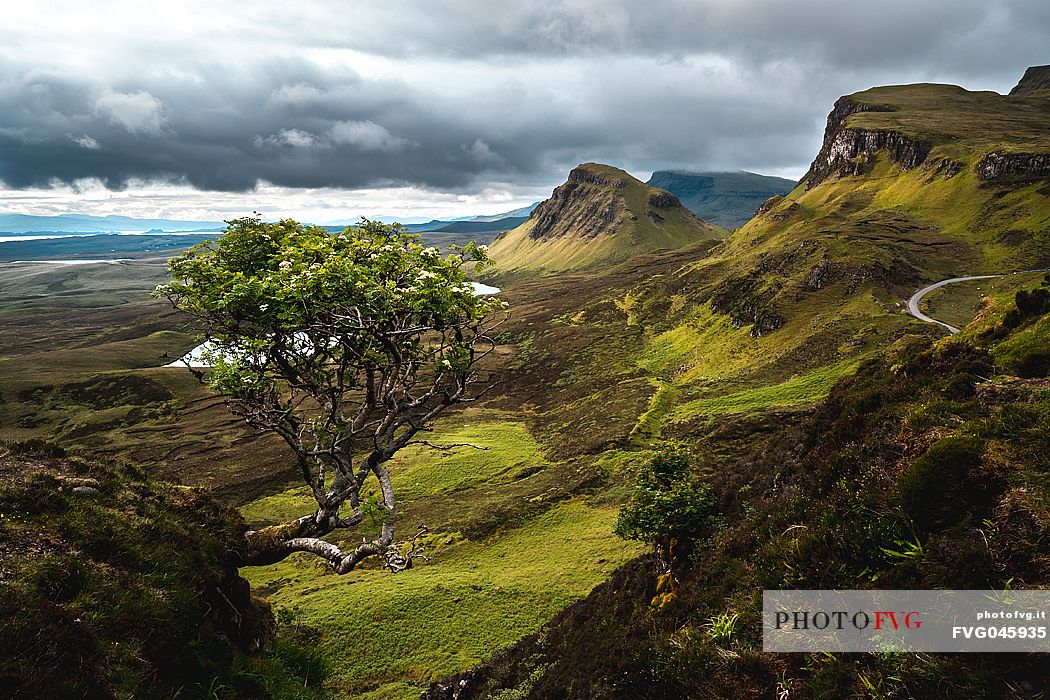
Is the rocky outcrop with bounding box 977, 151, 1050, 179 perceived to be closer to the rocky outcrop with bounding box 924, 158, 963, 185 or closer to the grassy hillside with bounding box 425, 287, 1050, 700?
the rocky outcrop with bounding box 924, 158, 963, 185

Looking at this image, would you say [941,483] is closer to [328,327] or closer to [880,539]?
[880,539]

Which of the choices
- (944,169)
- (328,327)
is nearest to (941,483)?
(328,327)

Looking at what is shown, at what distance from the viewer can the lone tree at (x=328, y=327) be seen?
10930 millimetres

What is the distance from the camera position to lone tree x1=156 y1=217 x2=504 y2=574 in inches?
430

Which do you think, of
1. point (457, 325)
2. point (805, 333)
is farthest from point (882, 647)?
point (805, 333)

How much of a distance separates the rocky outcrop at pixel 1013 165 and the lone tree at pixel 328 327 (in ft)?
611

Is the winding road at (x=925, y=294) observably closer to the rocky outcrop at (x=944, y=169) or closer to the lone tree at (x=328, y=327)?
the lone tree at (x=328, y=327)

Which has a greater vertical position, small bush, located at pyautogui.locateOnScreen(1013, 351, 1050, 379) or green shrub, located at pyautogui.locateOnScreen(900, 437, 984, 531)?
small bush, located at pyautogui.locateOnScreen(1013, 351, 1050, 379)

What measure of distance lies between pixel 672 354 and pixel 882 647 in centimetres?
9738

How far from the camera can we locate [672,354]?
101688 millimetres

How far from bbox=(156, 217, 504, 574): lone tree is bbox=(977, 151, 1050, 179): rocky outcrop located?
186208mm

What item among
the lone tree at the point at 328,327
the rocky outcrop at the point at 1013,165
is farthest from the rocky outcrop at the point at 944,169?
the lone tree at the point at 328,327

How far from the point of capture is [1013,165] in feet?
435

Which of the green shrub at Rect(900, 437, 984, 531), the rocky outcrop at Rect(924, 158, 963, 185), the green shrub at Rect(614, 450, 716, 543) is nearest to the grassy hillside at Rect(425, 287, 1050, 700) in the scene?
the green shrub at Rect(900, 437, 984, 531)
